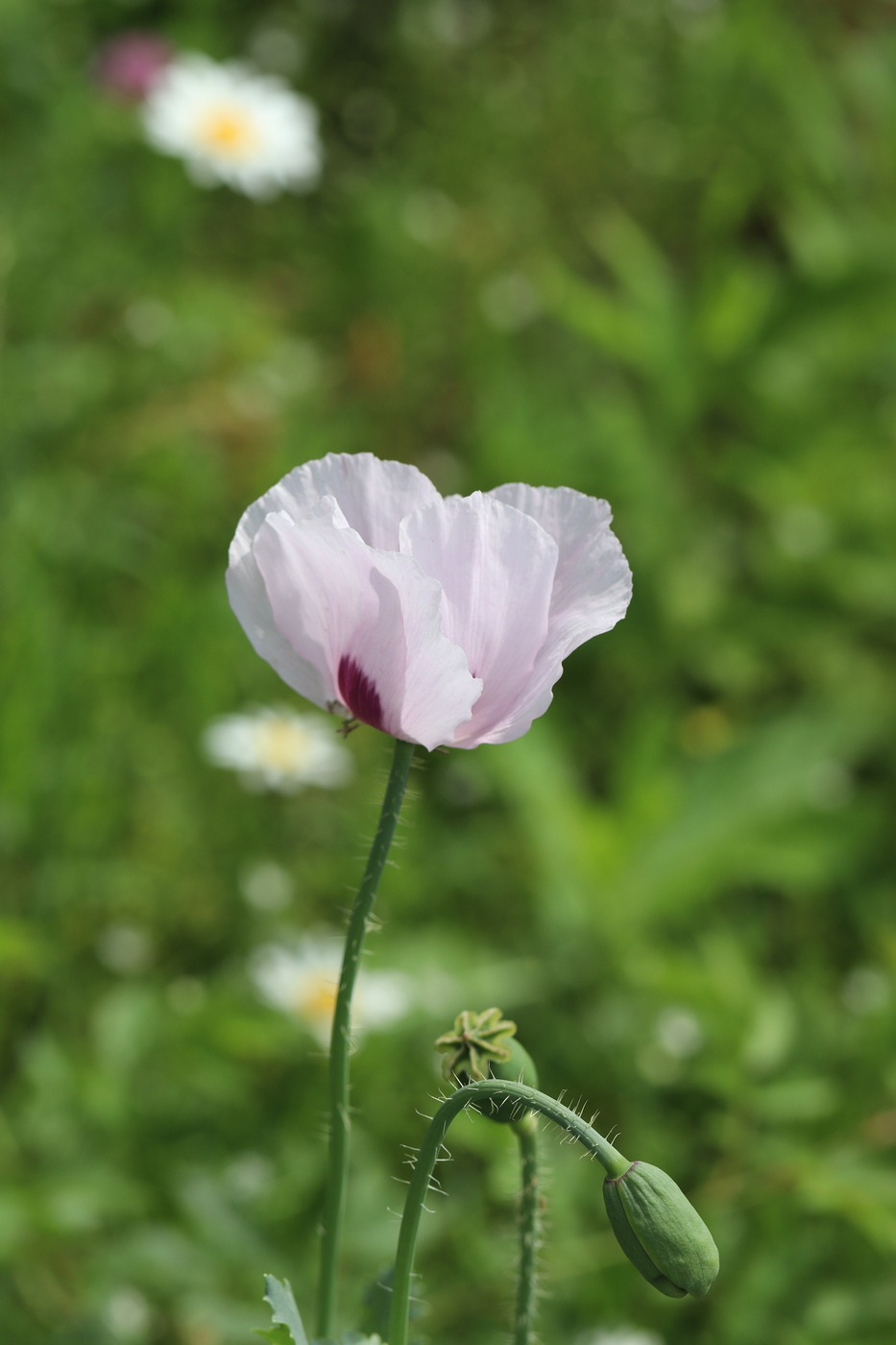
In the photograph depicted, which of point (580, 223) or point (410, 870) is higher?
point (580, 223)

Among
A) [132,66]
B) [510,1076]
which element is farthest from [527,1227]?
[132,66]

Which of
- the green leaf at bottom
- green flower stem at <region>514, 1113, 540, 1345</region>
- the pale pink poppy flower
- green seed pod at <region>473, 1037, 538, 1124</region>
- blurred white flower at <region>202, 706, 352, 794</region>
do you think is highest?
blurred white flower at <region>202, 706, 352, 794</region>

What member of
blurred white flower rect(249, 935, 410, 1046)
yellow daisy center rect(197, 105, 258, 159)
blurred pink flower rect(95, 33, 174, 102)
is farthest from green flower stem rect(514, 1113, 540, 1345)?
blurred pink flower rect(95, 33, 174, 102)

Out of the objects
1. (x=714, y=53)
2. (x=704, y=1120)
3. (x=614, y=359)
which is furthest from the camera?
(x=714, y=53)

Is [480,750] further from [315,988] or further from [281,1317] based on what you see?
[281,1317]

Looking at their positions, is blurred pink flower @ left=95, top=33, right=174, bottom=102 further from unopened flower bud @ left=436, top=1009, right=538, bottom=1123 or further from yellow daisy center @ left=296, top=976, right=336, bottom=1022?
unopened flower bud @ left=436, top=1009, right=538, bottom=1123

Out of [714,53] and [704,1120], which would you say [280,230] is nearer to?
[714,53]

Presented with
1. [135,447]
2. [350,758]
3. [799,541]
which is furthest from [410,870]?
[799,541]
